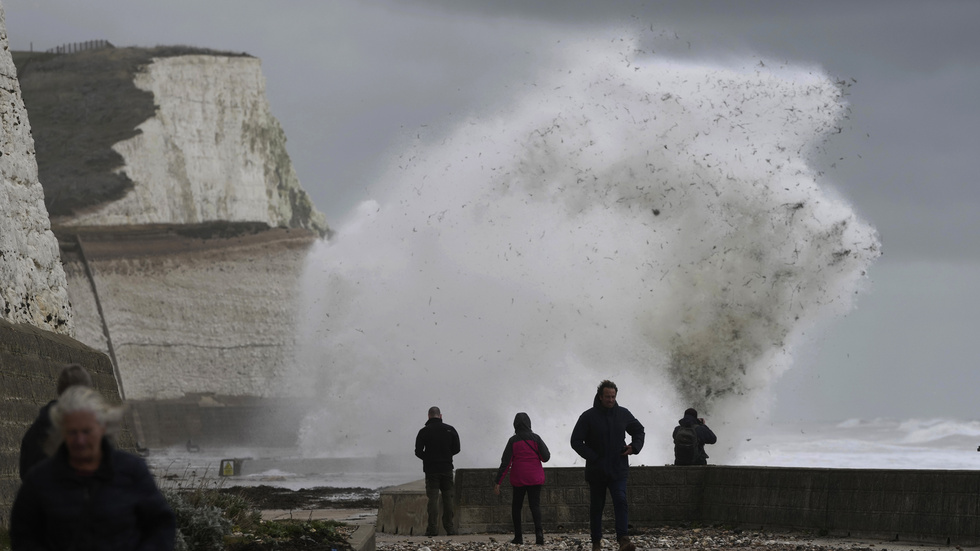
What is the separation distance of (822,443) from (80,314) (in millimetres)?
43483

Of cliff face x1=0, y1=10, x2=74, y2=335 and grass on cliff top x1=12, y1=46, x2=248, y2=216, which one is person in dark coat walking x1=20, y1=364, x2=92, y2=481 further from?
grass on cliff top x1=12, y1=46, x2=248, y2=216

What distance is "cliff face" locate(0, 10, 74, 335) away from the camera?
13.5m

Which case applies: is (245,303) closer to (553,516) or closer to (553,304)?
(553,304)

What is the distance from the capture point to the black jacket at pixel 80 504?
3639mm

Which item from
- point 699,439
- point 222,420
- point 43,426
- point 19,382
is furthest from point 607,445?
point 222,420

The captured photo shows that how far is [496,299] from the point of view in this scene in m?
36.5

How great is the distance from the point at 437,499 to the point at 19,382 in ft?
16.7

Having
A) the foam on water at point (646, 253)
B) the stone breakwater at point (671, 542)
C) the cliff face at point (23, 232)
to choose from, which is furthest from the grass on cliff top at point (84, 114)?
the stone breakwater at point (671, 542)

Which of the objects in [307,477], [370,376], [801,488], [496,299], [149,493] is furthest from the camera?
[370,376]

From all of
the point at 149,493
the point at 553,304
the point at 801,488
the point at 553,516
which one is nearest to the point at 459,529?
the point at 553,516

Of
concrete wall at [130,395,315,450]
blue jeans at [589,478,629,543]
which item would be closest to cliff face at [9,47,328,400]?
concrete wall at [130,395,315,450]

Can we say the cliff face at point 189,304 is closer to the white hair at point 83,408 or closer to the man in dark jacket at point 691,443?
the man in dark jacket at point 691,443

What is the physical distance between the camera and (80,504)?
144 inches

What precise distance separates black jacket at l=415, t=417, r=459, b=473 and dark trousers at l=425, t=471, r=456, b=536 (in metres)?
0.09
